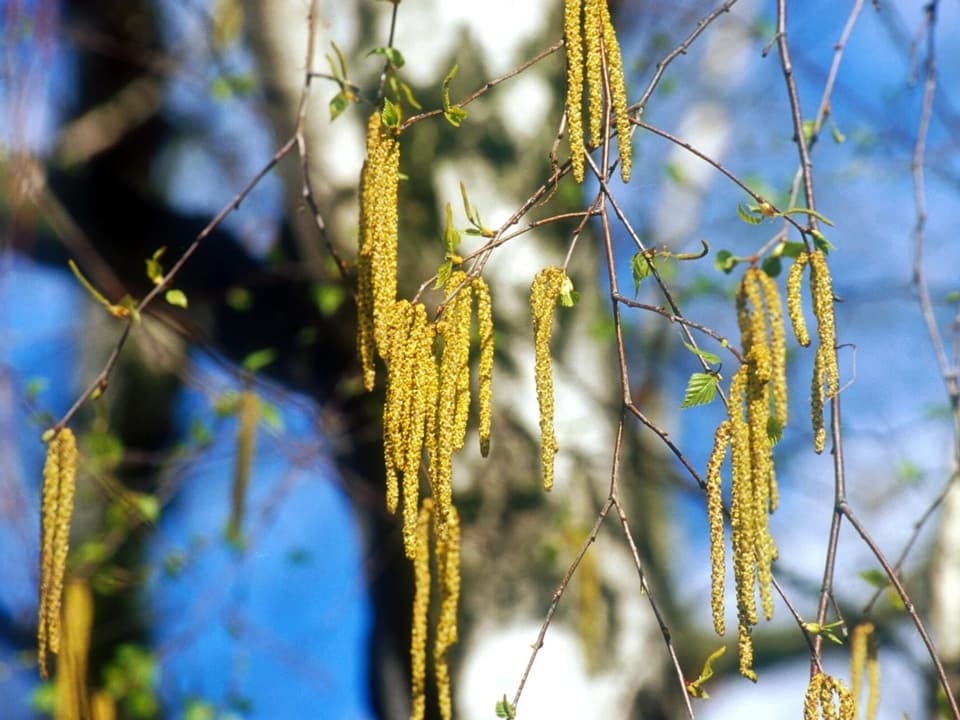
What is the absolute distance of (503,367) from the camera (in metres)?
2.17

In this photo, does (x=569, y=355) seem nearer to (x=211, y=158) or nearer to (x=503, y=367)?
(x=503, y=367)

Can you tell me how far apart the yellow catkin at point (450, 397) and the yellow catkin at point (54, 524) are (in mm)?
383

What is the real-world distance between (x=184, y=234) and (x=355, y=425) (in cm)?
65

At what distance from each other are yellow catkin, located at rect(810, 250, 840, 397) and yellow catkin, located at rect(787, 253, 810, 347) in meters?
0.01

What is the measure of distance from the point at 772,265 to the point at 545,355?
0.54 meters

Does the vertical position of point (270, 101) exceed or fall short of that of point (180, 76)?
it falls short

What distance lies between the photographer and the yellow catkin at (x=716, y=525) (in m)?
0.79

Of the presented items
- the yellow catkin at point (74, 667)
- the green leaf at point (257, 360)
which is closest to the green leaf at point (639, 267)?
the yellow catkin at point (74, 667)

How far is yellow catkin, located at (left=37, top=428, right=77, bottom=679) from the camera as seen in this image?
99 cm

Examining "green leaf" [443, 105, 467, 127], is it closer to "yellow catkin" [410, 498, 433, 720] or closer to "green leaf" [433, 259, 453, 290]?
"green leaf" [433, 259, 453, 290]

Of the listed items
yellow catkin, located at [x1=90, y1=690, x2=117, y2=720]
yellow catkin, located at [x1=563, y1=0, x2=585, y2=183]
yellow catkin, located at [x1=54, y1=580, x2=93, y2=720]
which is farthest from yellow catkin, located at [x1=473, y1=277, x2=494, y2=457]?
yellow catkin, located at [x1=90, y1=690, x2=117, y2=720]

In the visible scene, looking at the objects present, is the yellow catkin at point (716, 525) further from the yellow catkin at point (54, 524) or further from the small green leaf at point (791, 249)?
the yellow catkin at point (54, 524)

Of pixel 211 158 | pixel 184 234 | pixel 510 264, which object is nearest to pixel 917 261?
pixel 510 264

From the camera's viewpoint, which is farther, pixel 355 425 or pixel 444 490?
pixel 355 425
